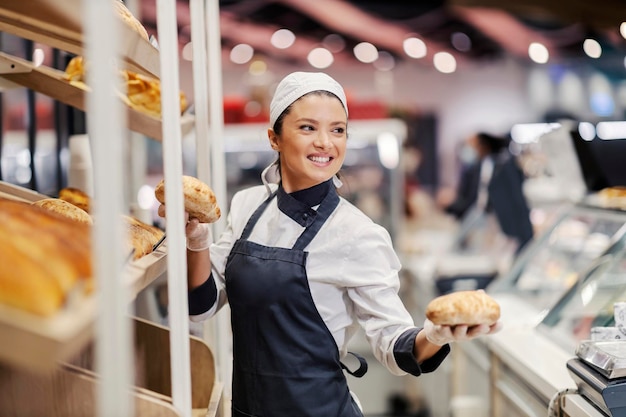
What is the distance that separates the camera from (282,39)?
472 inches

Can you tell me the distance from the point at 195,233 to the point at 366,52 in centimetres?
1175

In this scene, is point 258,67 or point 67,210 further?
point 258,67

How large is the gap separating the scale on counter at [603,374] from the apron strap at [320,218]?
790mm

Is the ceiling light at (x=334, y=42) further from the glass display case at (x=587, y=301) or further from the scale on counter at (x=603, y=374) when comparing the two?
the scale on counter at (x=603, y=374)

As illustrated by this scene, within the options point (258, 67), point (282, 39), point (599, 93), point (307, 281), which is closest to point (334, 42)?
point (282, 39)

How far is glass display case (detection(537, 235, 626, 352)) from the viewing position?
290cm

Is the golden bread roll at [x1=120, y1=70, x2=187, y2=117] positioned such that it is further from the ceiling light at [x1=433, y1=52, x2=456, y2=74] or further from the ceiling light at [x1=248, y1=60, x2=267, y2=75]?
the ceiling light at [x1=433, y1=52, x2=456, y2=74]

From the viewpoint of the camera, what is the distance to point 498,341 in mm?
3160

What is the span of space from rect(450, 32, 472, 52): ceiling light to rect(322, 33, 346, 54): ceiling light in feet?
5.19

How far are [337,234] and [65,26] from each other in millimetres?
793

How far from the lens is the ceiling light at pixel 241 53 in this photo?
1254 cm

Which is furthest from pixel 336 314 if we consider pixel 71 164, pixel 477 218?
pixel 477 218

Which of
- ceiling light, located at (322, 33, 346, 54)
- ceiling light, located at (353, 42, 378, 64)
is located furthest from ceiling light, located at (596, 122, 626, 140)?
ceiling light, located at (353, 42, 378, 64)

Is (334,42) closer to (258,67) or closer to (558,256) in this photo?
(258,67)
